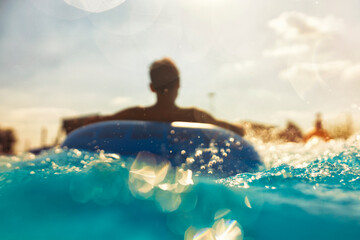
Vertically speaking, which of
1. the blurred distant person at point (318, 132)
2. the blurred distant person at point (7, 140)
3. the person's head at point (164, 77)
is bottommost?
the blurred distant person at point (7, 140)

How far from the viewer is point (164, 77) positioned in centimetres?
387

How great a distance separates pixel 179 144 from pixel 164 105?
901 mm

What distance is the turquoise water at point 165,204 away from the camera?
70.3 inches

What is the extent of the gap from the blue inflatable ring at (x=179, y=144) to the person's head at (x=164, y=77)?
701mm

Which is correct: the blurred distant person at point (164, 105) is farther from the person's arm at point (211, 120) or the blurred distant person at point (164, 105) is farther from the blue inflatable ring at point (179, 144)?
the blue inflatable ring at point (179, 144)

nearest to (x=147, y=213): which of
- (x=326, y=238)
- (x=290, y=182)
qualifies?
(x=326, y=238)

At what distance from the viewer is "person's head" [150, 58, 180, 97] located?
3.80 m

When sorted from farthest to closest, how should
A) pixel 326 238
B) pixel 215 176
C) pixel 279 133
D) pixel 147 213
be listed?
pixel 279 133
pixel 215 176
pixel 147 213
pixel 326 238

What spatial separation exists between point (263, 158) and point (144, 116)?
162 cm

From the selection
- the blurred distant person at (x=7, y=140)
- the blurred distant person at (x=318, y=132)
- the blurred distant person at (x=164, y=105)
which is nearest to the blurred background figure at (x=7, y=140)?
the blurred distant person at (x=7, y=140)

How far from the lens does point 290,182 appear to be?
96.1 inches

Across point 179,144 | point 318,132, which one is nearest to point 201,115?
point 179,144

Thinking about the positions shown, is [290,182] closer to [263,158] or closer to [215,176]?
[215,176]

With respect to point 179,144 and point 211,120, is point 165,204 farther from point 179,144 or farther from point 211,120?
point 211,120
